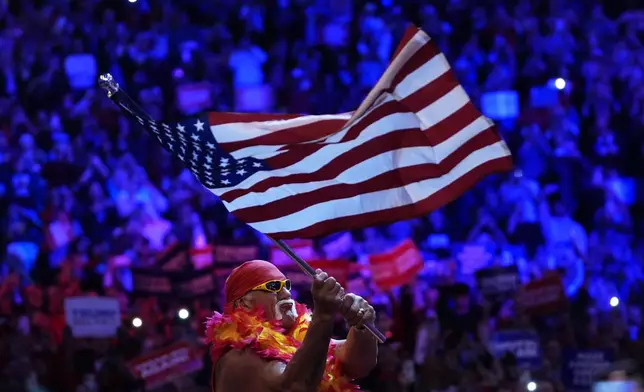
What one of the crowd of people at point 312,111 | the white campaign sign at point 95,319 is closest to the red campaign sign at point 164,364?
the crowd of people at point 312,111

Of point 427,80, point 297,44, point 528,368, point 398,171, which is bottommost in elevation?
point 528,368

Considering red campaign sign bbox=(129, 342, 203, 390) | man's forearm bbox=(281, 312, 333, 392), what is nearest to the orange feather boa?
man's forearm bbox=(281, 312, 333, 392)

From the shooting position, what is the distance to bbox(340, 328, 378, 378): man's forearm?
4414mm

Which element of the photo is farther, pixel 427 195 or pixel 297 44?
pixel 297 44

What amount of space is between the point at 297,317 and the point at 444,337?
511 centimetres

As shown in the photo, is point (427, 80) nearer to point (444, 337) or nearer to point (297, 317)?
point (297, 317)

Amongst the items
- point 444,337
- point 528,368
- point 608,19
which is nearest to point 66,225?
point 444,337

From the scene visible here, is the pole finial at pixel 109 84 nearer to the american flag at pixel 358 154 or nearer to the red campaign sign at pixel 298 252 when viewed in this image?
the american flag at pixel 358 154

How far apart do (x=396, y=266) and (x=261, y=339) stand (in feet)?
17.9

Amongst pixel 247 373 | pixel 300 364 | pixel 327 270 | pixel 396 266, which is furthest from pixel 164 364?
pixel 300 364

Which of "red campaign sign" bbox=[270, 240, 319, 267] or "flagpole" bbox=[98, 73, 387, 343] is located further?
"red campaign sign" bbox=[270, 240, 319, 267]

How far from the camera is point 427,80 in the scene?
15.0 ft

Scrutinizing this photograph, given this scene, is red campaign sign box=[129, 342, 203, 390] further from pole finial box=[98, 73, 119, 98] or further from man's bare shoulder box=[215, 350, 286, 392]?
pole finial box=[98, 73, 119, 98]

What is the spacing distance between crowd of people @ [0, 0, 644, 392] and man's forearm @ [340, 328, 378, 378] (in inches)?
174
